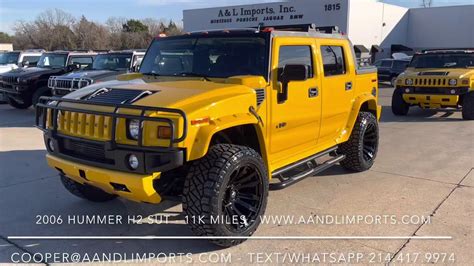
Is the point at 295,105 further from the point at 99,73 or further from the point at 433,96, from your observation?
the point at 433,96

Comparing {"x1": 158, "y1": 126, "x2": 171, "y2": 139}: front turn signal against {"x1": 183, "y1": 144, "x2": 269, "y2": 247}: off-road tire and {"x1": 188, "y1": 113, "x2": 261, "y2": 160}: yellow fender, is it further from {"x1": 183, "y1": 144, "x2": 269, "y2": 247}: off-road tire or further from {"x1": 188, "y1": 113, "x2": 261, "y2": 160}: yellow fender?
{"x1": 183, "y1": 144, "x2": 269, "y2": 247}: off-road tire

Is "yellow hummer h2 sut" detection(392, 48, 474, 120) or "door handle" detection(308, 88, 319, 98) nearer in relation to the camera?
"door handle" detection(308, 88, 319, 98)

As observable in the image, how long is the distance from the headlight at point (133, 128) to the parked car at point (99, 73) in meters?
6.79

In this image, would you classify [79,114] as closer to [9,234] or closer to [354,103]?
[9,234]

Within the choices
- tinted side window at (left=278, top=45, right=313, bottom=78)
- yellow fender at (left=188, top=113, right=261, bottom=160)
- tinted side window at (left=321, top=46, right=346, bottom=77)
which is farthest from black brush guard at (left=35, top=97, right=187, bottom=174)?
tinted side window at (left=321, top=46, right=346, bottom=77)

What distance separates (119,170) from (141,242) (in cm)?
87

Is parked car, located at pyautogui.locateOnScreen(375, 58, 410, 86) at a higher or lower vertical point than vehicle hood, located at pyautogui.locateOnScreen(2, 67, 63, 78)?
lower

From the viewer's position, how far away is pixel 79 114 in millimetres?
3770

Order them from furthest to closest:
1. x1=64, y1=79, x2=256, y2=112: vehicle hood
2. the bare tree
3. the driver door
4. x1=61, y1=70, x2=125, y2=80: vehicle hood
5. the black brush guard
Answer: the bare tree < x1=61, y1=70, x2=125, y2=80: vehicle hood < the driver door < x1=64, y1=79, x2=256, y2=112: vehicle hood < the black brush guard

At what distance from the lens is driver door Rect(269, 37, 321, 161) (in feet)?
14.3

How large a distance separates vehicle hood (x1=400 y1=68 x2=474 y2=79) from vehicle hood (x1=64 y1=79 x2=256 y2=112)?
8532mm

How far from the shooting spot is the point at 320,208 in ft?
15.8

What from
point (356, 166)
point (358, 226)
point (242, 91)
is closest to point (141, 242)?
point (242, 91)

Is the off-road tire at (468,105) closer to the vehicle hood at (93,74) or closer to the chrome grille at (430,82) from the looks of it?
the chrome grille at (430,82)
